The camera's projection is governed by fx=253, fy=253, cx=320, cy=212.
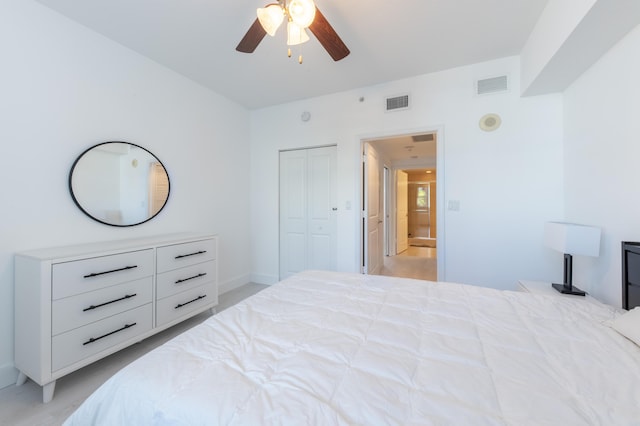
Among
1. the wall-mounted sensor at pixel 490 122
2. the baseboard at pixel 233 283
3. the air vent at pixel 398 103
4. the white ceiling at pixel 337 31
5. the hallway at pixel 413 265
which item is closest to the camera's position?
the white ceiling at pixel 337 31

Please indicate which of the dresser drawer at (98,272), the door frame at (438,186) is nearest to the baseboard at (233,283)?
the dresser drawer at (98,272)

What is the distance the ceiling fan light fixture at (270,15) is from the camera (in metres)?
1.49

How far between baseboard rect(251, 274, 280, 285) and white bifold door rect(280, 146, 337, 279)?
13 centimetres

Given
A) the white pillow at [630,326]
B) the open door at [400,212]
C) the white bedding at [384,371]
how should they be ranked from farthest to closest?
the open door at [400,212] < the white pillow at [630,326] < the white bedding at [384,371]

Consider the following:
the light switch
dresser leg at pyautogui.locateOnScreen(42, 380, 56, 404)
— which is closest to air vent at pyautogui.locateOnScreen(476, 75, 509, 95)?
the light switch

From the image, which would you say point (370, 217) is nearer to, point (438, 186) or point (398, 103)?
point (438, 186)

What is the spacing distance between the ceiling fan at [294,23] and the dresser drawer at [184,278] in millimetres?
1953

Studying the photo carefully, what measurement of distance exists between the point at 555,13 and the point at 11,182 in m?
3.93

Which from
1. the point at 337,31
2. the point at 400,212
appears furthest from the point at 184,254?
the point at 400,212

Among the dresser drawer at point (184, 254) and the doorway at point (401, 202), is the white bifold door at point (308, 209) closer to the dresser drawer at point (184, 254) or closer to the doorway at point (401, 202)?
the doorway at point (401, 202)

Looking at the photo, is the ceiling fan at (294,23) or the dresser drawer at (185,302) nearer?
the ceiling fan at (294,23)

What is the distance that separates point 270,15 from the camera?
150 centimetres

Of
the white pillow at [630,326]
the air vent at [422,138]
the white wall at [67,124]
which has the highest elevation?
the air vent at [422,138]

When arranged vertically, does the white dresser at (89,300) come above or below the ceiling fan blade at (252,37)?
below
